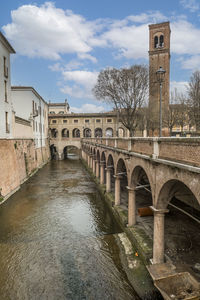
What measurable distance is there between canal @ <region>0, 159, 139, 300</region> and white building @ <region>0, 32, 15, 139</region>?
726 centimetres

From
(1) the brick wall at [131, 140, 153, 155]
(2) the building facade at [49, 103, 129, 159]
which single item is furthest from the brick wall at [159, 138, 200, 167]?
(2) the building facade at [49, 103, 129, 159]

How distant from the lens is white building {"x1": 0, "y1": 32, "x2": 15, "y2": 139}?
69.8 feet

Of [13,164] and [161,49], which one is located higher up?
[161,49]

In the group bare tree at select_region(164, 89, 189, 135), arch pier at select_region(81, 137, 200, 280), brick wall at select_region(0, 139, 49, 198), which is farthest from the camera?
bare tree at select_region(164, 89, 189, 135)

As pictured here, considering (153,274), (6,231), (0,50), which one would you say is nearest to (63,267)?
(153,274)

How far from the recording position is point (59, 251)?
11.5 meters

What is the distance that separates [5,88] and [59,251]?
17.9 metres

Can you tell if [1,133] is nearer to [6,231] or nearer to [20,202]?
[20,202]

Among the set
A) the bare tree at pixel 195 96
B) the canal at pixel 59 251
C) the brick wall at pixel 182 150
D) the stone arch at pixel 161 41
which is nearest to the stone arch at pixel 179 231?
the brick wall at pixel 182 150

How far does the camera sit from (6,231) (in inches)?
549

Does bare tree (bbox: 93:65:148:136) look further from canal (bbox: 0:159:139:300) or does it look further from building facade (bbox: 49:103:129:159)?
building facade (bbox: 49:103:129:159)

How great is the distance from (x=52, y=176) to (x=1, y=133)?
43.7 feet

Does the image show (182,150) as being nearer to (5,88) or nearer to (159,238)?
(159,238)

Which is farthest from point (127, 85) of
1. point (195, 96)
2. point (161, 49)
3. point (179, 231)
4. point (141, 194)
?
point (161, 49)
